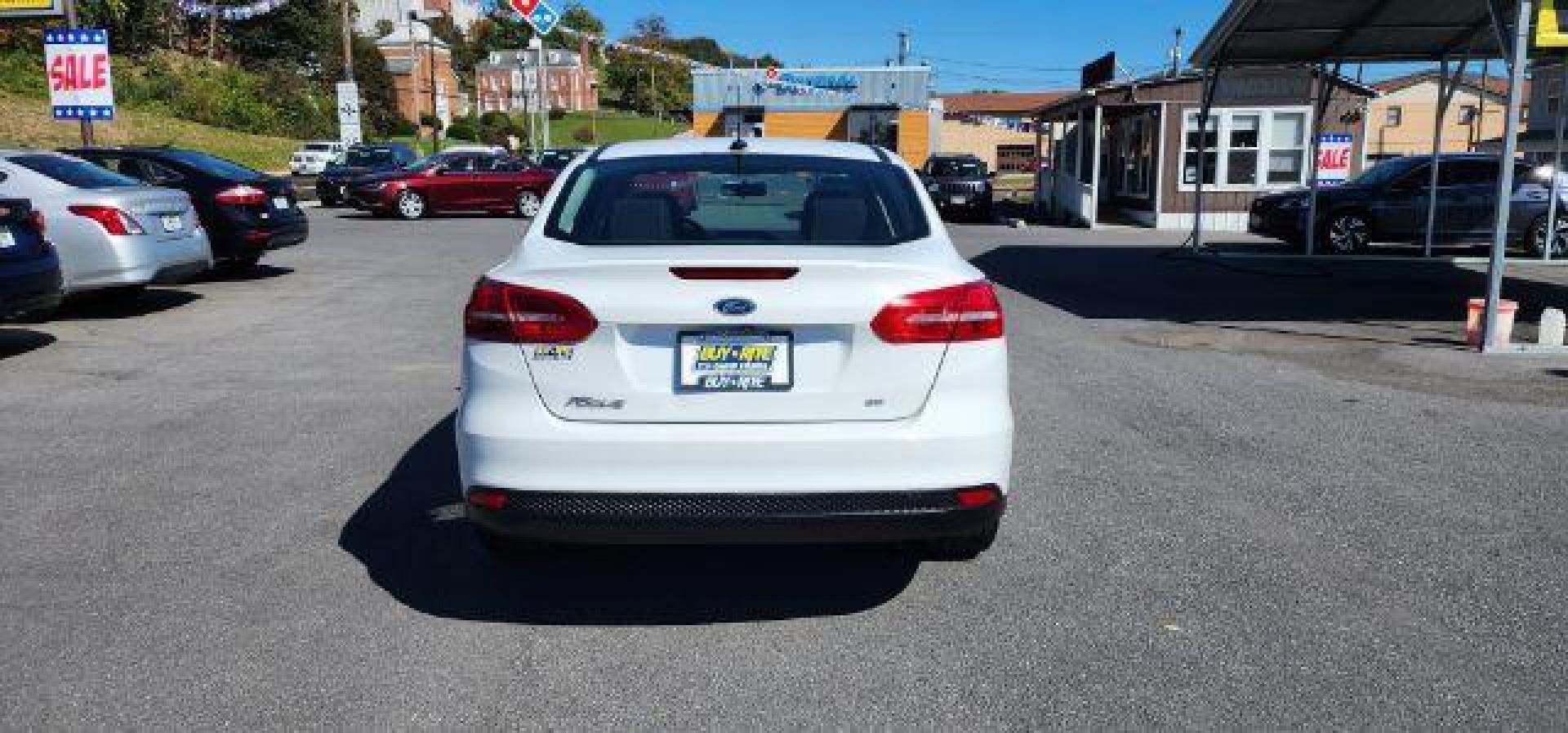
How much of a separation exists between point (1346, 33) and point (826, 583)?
15004 mm

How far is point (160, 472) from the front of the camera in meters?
5.96

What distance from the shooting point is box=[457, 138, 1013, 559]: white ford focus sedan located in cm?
358

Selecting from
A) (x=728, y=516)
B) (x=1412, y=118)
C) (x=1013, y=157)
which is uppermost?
(x=1412, y=118)

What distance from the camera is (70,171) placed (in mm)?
11273

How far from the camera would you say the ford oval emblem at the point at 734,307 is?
11.7ft

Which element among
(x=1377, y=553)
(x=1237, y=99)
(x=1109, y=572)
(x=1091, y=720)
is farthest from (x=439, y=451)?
(x=1237, y=99)

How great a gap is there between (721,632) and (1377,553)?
2.65 metres

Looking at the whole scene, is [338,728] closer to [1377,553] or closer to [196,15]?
[1377,553]

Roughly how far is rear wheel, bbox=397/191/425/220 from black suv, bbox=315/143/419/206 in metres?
1.92

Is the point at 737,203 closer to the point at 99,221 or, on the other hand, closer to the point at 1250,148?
the point at 99,221

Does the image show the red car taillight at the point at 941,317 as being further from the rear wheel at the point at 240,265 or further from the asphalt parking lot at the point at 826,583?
the rear wheel at the point at 240,265

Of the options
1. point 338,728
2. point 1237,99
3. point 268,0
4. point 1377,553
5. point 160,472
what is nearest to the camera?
point 338,728

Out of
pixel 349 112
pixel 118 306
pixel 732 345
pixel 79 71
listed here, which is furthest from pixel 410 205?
pixel 732 345

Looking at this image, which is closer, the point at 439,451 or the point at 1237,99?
the point at 439,451
